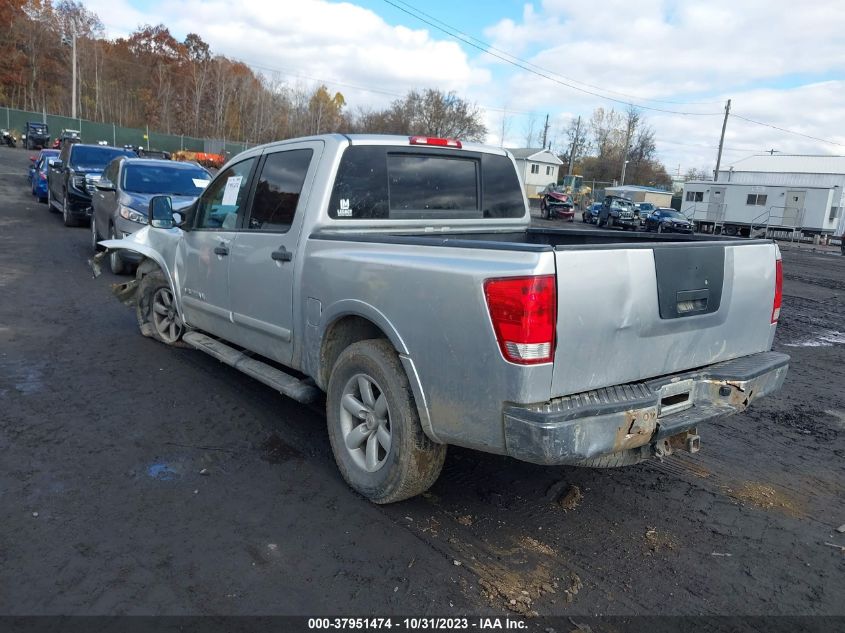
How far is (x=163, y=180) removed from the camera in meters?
11.0

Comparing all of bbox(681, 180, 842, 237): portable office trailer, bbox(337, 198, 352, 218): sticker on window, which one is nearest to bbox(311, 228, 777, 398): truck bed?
bbox(337, 198, 352, 218): sticker on window

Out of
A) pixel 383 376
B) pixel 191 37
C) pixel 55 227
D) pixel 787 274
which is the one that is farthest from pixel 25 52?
pixel 383 376

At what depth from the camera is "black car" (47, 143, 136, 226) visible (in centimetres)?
1523

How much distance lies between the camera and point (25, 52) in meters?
70.3

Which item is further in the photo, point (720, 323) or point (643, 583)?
point (720, 323)

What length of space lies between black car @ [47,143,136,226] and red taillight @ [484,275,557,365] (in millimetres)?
14494

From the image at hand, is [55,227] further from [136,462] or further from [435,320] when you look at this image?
[435,320]

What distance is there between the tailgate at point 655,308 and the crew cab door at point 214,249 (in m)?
2.98

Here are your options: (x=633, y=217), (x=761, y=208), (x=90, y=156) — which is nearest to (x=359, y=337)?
(x=90, y=156)

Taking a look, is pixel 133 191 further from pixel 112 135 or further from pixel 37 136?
pixel 112 135

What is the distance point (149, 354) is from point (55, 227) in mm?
11974

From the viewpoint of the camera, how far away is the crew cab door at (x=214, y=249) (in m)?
4.93

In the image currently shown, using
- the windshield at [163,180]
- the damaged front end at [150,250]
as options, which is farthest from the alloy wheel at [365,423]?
the windshield at [163,180]

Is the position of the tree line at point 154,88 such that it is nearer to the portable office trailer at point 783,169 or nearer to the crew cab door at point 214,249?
the portable office trailer at point 783,169
